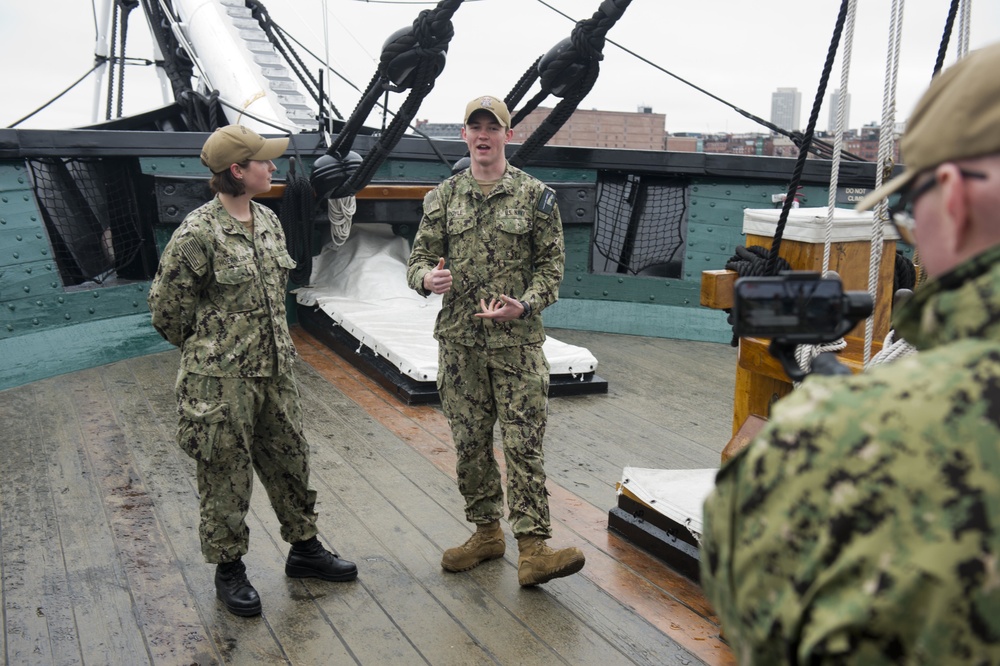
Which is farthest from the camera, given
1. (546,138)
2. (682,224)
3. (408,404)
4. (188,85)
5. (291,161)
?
(188,85)

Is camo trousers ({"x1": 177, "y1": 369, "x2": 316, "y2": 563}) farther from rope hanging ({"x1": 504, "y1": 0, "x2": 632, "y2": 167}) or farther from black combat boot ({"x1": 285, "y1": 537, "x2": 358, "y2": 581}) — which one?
rope hanging ({"x1": 504, "y1": 0, "x2": 632, "y2": 167})

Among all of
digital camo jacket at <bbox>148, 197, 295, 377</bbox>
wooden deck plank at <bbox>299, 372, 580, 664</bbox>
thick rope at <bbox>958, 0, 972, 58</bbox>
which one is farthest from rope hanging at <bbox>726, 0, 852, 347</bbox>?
digital camo jacket at <bbox>148, 197, 295, 377</bbox>

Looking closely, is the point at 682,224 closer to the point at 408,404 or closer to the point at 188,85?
the point at 408,404

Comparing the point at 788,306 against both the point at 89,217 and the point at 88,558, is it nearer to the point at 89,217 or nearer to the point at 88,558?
the point at 88,558

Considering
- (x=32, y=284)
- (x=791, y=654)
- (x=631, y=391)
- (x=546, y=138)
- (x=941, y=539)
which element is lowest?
(x=631, y=391)

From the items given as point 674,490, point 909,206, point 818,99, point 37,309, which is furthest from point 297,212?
point 909,206

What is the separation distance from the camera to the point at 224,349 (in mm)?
2803

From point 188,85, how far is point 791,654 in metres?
8.61

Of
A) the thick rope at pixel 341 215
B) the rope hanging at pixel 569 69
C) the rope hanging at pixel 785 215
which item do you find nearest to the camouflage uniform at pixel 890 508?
the rope hanging at pixel 785 215

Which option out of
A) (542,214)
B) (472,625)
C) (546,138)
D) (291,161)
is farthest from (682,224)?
(472,625)

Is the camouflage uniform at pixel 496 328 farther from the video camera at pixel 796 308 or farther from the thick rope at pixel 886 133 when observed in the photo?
the video camera at pixel 796 308

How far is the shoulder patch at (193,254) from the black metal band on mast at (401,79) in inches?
106

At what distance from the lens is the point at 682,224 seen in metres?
7.41

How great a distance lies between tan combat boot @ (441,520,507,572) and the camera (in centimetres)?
314
